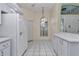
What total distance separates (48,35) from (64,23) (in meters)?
5.60

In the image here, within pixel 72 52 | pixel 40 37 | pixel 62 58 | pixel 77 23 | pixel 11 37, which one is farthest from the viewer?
pixel 40 37

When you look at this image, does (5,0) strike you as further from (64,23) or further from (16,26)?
(64,23)

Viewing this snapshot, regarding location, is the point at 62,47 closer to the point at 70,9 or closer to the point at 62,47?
the point at 62,47

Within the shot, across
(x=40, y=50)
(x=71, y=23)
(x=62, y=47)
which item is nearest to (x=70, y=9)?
(x=71, y=23)

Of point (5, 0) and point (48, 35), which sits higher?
point (5, 0)

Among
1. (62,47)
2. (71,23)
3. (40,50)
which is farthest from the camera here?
(71,23)

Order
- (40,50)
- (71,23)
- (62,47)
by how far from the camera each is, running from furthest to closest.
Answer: (71,23)
(40,50)
(62,47)

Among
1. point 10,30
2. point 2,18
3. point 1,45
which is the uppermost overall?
point 2,18

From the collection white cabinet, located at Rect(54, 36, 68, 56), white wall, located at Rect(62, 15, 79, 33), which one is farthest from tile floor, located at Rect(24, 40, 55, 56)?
white wall, located at Rect(62, 15, 79, 33)

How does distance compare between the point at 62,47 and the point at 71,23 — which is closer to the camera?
the point at 62,47

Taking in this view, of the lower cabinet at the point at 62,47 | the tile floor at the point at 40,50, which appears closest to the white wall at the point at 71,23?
the tile floor at the point at 40,50

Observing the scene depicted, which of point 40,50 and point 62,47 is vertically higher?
point 62,47

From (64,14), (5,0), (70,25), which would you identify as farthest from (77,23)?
(5,0)

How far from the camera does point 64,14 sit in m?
6.94
